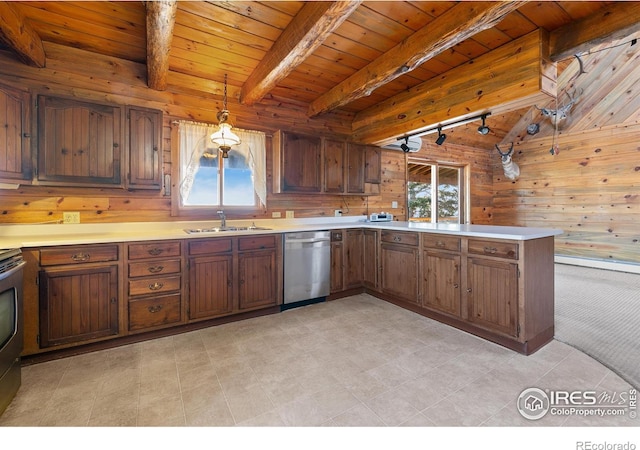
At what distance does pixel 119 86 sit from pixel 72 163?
0.97 m

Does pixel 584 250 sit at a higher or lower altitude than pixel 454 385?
higher

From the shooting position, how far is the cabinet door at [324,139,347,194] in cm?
390

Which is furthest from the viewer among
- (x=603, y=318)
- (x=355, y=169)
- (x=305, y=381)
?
(x=355, y=169)

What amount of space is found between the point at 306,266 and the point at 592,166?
5.90 m

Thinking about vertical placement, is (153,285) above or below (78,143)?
below

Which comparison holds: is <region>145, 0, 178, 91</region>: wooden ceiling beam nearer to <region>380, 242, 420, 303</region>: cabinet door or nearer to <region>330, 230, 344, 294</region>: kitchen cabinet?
<region>330, 230, 344, 294</region>: kitchen cabinet

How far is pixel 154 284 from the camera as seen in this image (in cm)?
258

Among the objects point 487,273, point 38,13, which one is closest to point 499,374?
point 487,273

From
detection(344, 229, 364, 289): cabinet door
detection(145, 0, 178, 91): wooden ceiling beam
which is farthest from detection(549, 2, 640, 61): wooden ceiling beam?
detection(145, 0, 178, 91): wooden ceiling beam

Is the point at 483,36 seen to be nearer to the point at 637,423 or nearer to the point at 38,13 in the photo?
the point at 637,423

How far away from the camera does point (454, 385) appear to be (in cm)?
190

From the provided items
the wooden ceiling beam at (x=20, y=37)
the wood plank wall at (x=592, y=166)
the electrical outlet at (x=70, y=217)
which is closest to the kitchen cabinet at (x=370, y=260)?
the electrical outlet at (x=70, y=217)

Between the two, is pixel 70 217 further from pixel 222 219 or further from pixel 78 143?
pixel 222 219

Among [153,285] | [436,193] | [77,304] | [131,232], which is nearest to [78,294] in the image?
[77,304]
